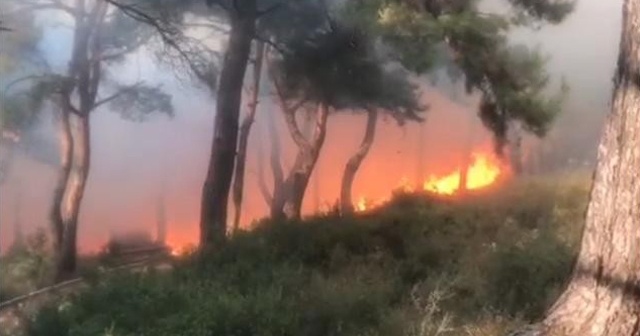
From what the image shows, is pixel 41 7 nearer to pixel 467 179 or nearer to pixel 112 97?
pixel 112 97

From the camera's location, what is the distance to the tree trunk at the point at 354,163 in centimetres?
412

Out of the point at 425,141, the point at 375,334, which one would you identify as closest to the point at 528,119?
the point at 425,141

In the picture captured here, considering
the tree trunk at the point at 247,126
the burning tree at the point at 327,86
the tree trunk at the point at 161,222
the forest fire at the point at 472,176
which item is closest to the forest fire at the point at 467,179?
the forest fire at the point at 472,176

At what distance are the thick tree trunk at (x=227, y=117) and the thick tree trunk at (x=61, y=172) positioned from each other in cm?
58

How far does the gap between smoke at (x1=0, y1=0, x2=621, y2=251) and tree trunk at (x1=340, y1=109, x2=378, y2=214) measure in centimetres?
3

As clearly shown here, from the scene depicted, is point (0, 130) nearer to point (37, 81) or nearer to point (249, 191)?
point (37, 81)

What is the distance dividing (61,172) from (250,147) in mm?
791

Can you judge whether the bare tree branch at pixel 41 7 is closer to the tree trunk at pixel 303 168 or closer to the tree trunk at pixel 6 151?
the tree trunk at pixel 6 151

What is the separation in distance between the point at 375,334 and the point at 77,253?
4.19ft

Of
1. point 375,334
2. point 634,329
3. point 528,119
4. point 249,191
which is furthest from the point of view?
point 528,119

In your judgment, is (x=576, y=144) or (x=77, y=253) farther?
(x=576, y=144)

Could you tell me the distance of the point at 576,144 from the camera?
4309 mm

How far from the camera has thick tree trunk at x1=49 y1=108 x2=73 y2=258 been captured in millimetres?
3818

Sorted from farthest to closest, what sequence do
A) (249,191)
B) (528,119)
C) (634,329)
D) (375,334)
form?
(528,119), (249,191), (375,334), (634,329)
